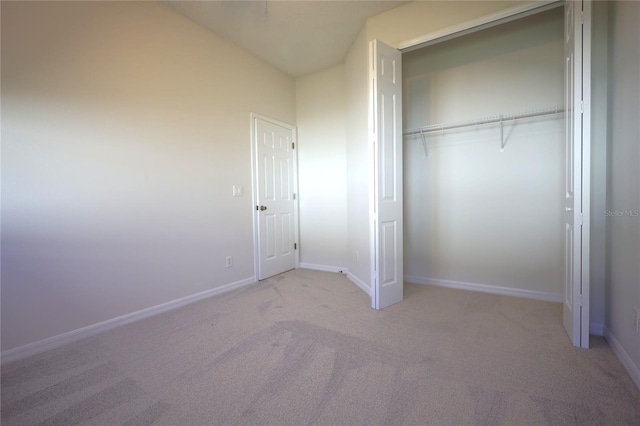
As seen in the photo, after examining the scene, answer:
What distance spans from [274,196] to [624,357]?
341cm

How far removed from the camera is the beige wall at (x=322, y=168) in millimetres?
3795

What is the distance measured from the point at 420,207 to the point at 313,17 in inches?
91.1

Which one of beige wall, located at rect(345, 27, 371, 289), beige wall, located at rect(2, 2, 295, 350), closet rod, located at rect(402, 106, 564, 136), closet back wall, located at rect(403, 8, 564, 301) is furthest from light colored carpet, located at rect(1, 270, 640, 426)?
closet rod, located at rect(402, 106, 564, 136)

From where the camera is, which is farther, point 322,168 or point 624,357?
point 322,168

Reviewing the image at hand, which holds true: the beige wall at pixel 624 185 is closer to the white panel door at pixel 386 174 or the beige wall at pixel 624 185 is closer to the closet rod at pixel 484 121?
the closet rod at pixel 484 121

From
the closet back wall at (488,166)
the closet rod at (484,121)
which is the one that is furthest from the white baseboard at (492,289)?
the closet rod at (484,121)

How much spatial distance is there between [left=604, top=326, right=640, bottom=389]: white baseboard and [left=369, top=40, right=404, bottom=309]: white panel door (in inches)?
57.4

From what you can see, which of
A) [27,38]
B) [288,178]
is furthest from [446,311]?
[27,38]

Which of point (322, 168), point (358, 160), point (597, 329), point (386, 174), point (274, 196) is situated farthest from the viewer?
point (322, 168)

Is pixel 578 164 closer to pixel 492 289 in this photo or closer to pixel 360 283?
pixel 492 289

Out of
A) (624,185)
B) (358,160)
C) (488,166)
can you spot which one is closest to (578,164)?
(624,185)

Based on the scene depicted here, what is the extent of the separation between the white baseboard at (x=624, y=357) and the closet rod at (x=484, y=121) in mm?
1841

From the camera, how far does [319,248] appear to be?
4047mm

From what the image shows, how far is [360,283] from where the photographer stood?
3.24 m
